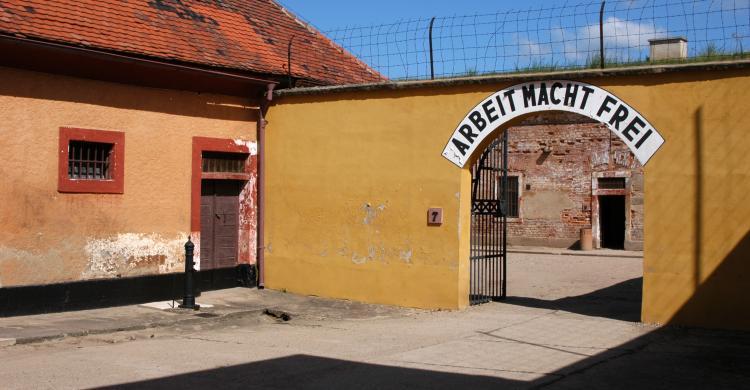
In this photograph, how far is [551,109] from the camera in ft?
40.4

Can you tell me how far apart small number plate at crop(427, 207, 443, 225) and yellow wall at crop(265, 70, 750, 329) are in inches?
3.9

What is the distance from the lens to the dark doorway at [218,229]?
14.5 m

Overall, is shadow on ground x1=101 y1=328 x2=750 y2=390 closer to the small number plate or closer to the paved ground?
the paved ground

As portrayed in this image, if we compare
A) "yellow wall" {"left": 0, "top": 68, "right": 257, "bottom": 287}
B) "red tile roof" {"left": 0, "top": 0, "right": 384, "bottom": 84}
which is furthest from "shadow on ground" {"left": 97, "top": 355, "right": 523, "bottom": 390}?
"red tile roof" {"left": 0, "top": 0, "right": 384, "bottom": 84}

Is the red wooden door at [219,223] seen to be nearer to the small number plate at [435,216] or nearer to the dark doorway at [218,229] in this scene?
the dark doorway at [218,229]

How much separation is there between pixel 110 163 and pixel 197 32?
3.15 m

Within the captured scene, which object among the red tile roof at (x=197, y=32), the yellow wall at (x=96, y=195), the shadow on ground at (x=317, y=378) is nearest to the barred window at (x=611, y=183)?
the red tile roof at (x=197, y=32)

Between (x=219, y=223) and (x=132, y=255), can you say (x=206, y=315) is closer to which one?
(x=132, y=255)

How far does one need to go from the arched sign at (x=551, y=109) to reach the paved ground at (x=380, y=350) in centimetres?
250

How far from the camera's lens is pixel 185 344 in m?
9.91

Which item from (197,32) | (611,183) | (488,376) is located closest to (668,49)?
(197,32)

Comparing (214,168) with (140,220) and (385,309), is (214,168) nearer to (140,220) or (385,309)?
(140,220)

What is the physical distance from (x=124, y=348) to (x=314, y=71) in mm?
8049

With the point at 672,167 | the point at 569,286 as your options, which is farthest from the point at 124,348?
the point at 569,286
